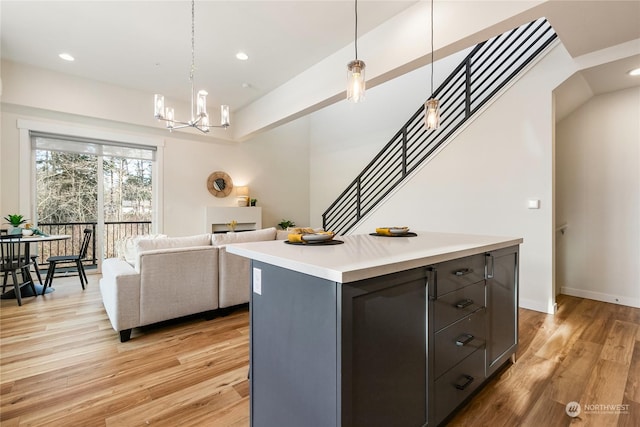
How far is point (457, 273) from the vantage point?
1482mm

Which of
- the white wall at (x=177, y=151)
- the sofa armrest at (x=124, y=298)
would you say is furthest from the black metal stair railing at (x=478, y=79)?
the sofa armrest at (x=124, y=298)

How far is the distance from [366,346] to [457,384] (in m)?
0.80

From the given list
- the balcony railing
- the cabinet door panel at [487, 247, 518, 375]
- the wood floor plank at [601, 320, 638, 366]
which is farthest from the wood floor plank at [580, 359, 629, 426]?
the balcony railing

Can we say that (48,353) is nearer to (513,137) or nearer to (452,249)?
(452,249)

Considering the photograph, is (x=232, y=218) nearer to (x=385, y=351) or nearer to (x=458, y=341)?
(x=458, y=341)

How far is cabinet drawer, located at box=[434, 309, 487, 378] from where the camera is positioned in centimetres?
137

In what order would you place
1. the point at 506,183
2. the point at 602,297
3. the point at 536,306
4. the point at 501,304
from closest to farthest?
the point at 501,304 < the point at 536,306 < the point at 506,183 < the point at 602,297

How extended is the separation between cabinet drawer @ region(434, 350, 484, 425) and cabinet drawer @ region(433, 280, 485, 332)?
0.85ft

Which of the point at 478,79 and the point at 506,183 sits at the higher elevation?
the point at 478,79

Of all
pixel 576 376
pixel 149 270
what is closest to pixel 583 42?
pixel 576 376

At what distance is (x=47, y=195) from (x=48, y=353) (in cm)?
374

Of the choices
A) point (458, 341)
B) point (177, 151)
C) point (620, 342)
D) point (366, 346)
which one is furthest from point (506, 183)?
point (177, 151)

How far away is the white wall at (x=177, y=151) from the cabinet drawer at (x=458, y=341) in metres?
5.52

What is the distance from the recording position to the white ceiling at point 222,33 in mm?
2377
